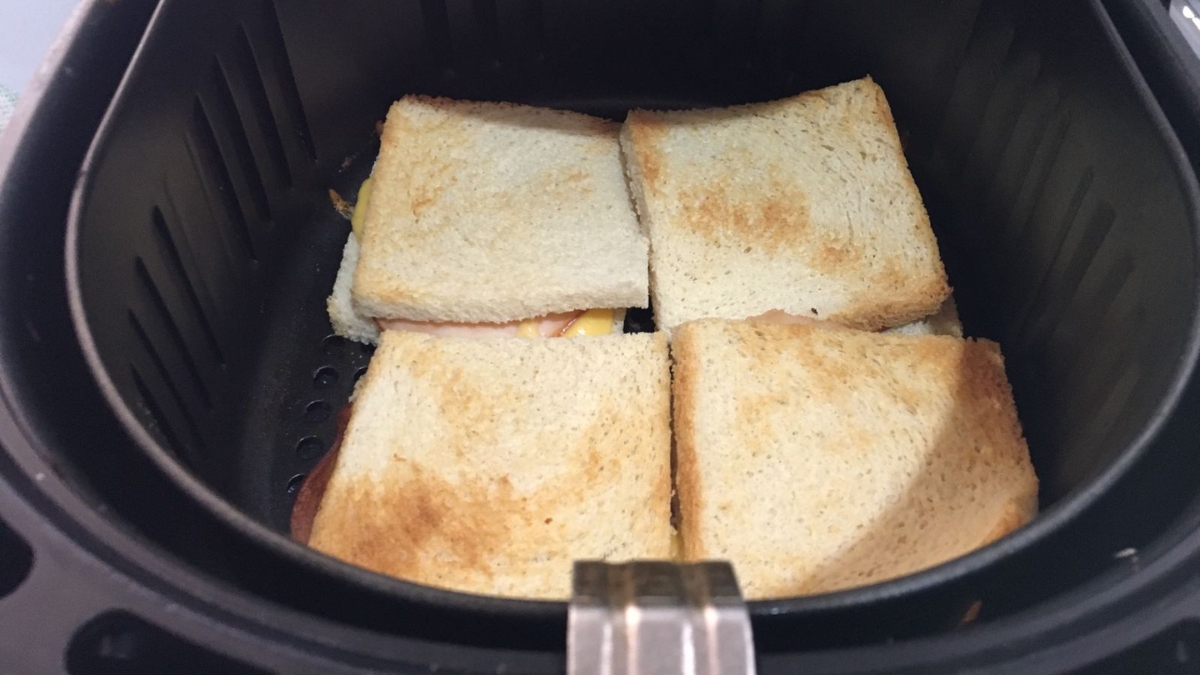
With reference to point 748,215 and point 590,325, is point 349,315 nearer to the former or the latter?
point 590,325

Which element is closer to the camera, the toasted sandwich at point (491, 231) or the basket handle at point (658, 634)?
the basket handle at point (658, 634)

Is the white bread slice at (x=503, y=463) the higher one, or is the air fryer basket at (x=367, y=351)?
the air fryer basket at (x=367, y=351)

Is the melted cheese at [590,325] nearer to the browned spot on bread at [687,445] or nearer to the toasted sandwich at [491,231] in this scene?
the toasted sandwich at [491,231]

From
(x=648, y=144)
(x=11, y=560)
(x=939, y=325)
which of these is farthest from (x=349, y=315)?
(x=939, y=325)

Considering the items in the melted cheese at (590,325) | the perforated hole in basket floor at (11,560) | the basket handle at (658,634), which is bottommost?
the melted cheese at (590,325)

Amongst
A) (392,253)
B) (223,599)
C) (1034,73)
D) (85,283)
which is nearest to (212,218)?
(392,253)

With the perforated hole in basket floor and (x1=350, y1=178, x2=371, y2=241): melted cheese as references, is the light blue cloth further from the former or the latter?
the perforated hole in basket floor

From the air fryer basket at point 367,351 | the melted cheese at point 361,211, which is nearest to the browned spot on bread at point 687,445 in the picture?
the air fryer basket at point 367,351

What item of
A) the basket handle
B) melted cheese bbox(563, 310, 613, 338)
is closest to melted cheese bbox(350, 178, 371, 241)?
melted cheese bbox(563, 310, 613, 338)
